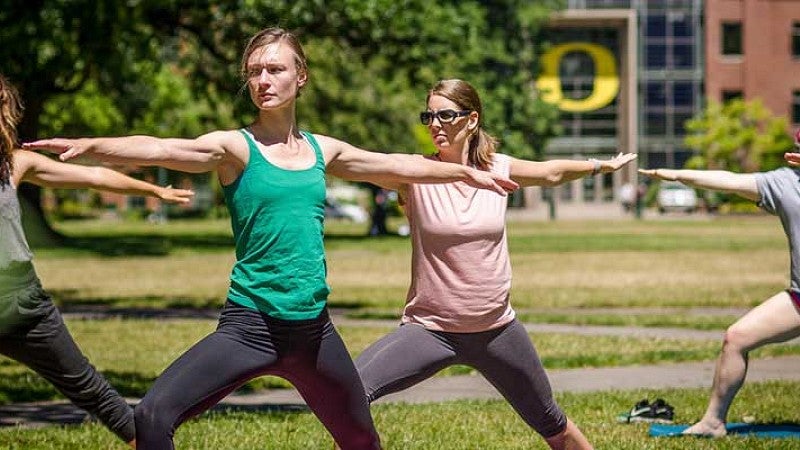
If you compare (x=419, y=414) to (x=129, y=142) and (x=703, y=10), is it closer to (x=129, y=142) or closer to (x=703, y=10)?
(x=129, y=142)

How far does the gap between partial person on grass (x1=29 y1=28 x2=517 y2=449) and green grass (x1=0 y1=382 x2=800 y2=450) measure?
2978mm

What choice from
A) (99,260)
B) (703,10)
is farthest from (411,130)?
(703,10)

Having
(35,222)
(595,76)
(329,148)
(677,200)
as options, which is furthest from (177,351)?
(595,76)

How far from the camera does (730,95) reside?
98.3 metres

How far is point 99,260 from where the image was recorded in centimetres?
3588

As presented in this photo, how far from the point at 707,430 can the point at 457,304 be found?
3.07 m

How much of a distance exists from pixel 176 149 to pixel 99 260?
3093 centimetres

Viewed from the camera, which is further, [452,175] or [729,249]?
[729,249]

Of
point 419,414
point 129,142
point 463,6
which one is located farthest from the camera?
A: point 463,6

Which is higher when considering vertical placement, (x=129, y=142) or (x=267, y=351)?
(x=129, y=142)

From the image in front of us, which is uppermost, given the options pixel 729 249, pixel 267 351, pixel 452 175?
pixel 452 175

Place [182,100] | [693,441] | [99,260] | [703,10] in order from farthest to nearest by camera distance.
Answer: [703,10] → [182,100] → [99,260] → [693,441]

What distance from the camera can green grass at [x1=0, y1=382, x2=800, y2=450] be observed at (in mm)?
8797

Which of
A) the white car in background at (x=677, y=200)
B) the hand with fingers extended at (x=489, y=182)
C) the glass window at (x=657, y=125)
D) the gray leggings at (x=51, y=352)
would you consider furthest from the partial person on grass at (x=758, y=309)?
the glass window at (x=657, y=125)
